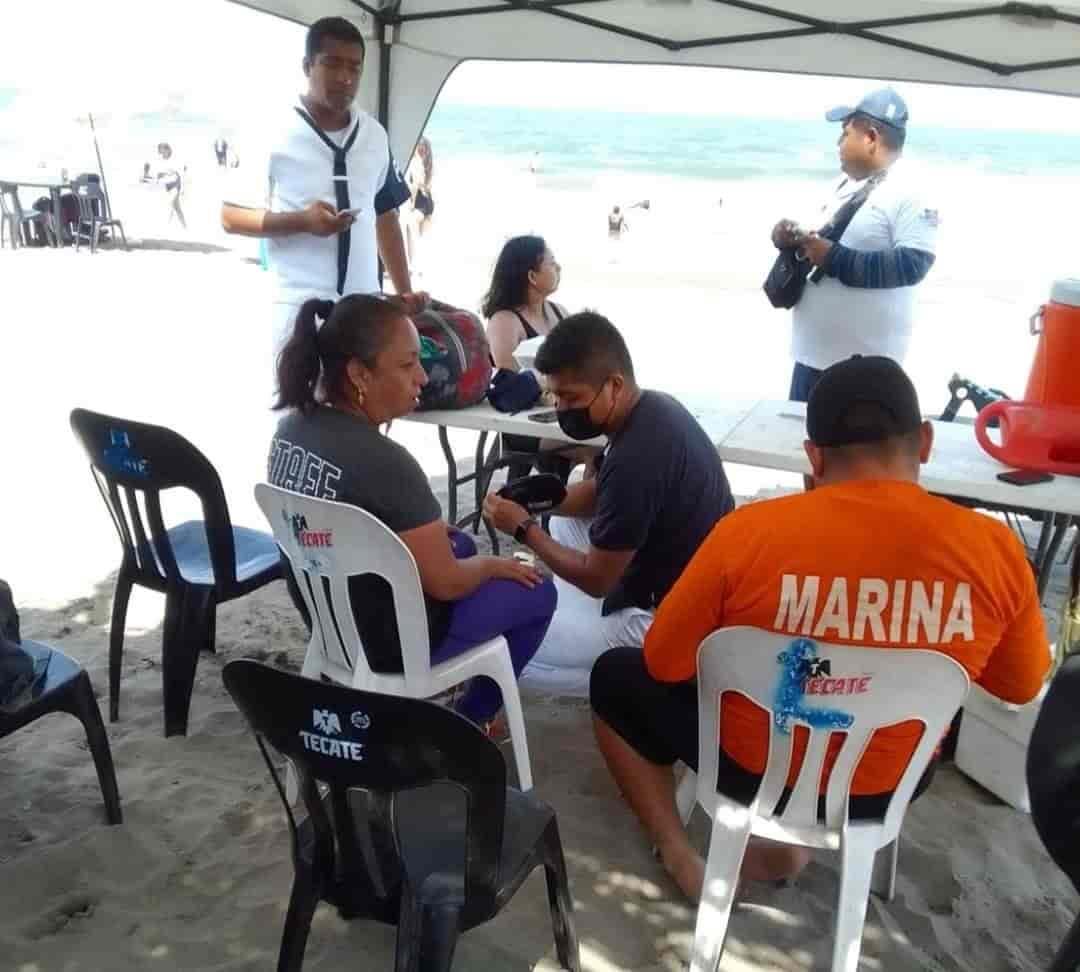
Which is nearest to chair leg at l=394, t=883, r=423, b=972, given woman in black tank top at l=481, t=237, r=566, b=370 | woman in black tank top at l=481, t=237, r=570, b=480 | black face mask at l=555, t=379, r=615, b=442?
black face mask at l=555, t=379, r=615, b=442

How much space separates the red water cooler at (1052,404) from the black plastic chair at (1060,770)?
3.82ft

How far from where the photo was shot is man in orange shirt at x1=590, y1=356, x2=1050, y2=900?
64.9 inches

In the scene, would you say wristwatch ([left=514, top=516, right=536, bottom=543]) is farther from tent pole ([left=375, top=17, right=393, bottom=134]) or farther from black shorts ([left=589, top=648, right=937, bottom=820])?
tent pole ([left=375, top=17, right=393, bottom=134])

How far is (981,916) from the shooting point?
2221 mm

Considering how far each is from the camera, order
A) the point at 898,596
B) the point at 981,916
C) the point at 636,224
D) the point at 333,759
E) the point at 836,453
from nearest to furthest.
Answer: the point at 333,759 < the point at 898,596 < the point at 836,453 < the point at 981,916 < the point at 636,224

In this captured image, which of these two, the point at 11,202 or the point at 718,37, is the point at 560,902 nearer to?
the point at 718,37

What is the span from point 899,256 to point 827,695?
Result: 2243 millimetres

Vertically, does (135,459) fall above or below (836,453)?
below

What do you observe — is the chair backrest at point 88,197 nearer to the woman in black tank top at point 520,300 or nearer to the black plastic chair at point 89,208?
the black plastic chair at point 89,208

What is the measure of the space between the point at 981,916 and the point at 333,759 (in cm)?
153

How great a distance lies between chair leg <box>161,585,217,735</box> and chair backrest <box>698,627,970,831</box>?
1515 millimetres

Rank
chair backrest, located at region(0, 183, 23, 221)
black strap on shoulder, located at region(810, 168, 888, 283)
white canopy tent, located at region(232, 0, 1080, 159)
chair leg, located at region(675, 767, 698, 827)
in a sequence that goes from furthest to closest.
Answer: chair backrest, located at region(0, 183, 23, 221)
white canopy tent, located at region(232, 0, 1080, 159)
black strap on shoulder, located at region(810, 168, 888, 283)
chair leg, located at region(675, 767, 698, 827)

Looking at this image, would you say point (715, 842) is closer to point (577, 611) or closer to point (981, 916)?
point (981, 916)

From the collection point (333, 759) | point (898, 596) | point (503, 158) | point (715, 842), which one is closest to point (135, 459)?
point (333, 759)
